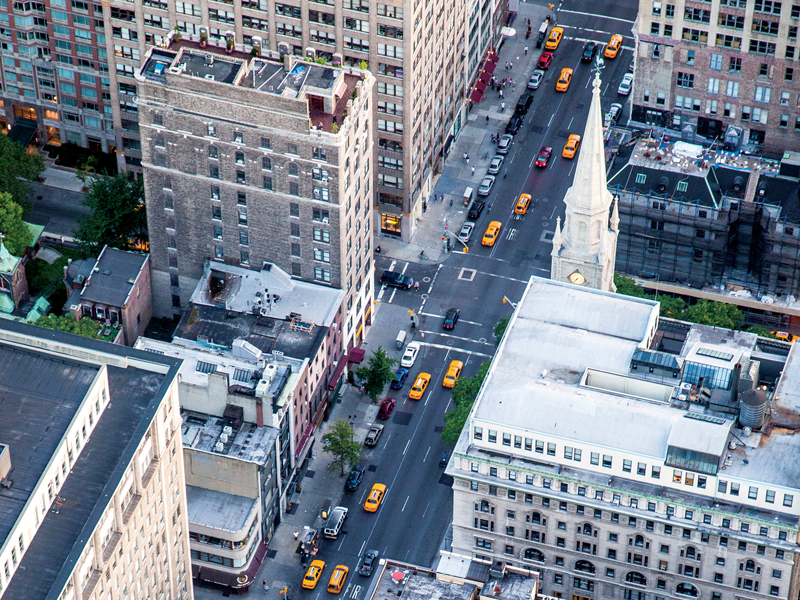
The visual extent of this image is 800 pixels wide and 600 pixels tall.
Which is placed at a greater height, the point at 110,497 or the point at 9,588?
the point at 110,497

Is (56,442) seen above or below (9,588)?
above
